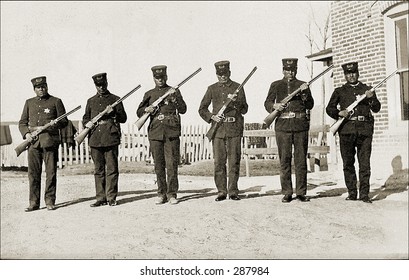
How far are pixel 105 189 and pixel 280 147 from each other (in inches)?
81.7

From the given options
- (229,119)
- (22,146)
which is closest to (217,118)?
(229,119)

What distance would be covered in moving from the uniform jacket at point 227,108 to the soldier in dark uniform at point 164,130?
0.27 m

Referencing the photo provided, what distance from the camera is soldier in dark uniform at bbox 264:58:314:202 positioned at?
5.22 meters

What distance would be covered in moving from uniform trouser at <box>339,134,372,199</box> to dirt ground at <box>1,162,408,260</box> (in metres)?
0.21

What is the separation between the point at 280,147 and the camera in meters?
5.38

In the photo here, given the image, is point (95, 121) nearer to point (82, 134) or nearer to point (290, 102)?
point (82, 134)

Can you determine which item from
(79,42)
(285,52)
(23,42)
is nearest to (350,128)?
(285,52)

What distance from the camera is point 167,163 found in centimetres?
534

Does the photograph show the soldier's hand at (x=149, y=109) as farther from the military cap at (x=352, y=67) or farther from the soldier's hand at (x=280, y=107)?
the military cap at (x=352, y=67)

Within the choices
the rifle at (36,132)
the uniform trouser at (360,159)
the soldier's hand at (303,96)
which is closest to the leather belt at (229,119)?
the soldier's hand at (303,96)

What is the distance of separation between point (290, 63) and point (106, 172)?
2426 millimetres

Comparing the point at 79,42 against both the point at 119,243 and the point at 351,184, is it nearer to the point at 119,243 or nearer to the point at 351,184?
the point at 119,243

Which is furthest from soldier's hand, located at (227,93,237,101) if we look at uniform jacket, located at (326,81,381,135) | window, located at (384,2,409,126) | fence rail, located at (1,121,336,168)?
window, located at (384,2,409,126)

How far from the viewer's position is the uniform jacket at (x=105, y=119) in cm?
532
